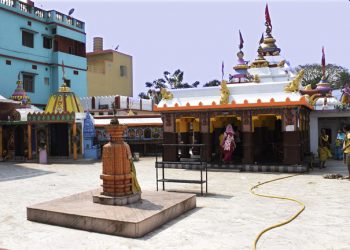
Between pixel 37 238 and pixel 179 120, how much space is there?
1222cm

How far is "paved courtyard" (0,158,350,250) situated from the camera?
6.00 m

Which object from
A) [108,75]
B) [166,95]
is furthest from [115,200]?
[108,75]

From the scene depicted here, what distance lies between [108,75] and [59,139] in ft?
70.9

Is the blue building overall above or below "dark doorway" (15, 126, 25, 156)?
above

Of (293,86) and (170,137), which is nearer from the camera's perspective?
(293,86)

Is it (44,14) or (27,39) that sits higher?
(44,14)

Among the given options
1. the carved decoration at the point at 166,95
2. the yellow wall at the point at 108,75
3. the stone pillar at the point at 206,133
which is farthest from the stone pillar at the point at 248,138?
the yellow wall at the point at 108,75

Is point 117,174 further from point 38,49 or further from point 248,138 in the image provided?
point 38,49

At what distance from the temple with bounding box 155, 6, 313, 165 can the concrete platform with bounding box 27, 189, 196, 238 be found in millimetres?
6784

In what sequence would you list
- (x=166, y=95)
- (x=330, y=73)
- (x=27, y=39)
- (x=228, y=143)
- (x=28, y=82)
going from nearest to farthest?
(x=228, y=143) → (x=166, y=95) → (x=27, y=39) → (x=28, y=82) → (x=330, y=73)

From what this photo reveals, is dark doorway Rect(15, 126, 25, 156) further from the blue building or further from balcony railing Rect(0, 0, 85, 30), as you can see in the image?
balcony railing Rect(0, 0, 85, 30)

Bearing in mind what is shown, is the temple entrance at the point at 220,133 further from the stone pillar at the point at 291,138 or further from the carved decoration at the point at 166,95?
the stone pillar at the point at 291,138

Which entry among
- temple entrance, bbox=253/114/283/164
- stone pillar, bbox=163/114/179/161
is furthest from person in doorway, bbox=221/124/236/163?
stone pillar, bbox=163/114/179/161

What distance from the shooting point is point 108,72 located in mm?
43625
